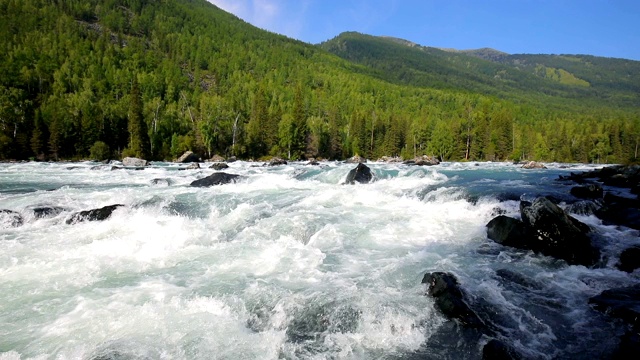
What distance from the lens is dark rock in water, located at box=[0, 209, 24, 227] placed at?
46.0 ft

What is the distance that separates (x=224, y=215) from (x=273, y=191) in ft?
22.1

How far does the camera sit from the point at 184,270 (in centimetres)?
1023

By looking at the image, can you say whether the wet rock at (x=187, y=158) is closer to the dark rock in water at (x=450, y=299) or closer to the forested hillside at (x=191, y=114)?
the forested hillside at (x=191, y=114)

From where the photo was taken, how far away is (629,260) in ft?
33.4

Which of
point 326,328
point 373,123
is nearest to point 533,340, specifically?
point 326,328

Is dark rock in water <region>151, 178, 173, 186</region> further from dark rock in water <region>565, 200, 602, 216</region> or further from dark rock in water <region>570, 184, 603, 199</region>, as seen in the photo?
dark rock in water <region>570, 184, 603, 199</region>

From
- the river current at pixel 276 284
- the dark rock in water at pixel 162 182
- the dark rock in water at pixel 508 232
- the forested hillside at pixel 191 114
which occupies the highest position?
the forested hillside at pixel 191 114

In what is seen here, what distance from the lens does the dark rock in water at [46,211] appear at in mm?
14933

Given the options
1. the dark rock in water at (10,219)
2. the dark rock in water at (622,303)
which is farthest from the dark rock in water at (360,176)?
the dark rock in water at (10,219)

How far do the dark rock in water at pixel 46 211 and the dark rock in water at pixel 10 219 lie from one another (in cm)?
57

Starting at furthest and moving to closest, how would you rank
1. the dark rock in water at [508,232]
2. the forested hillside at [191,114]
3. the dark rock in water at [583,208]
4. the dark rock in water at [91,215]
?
the forested hillside at [191,114] < the dark rock in water at [583,208] < the dark rock in water at [91,215] < the dark rock in water at [508,232]

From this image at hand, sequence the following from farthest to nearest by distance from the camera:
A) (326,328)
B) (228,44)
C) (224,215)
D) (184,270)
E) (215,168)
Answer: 1. (228,44)
2. (215,168)
3. (224,215)
4. (184,270)
5. (326,328)

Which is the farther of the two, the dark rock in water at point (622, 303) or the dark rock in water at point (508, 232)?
the dark rock in water at point (508, 232)

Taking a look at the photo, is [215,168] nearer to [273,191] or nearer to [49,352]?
[273,191]
